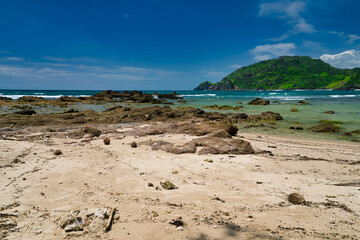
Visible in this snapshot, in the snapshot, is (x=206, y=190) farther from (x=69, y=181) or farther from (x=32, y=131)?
(x=32, y=131)

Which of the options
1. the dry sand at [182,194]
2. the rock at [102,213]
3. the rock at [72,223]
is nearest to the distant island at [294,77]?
the dry sand at [182,194]

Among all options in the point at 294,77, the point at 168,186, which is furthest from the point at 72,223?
the point at 294,77

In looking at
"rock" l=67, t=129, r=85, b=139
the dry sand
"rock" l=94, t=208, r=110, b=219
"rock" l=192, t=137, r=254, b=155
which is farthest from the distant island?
"rock" l=94, t=208, r=110, b=219

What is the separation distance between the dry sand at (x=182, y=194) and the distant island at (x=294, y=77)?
14122 centimetres

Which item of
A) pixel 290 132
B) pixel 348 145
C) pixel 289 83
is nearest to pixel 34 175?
pixel 348 145

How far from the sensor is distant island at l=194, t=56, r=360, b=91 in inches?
4948

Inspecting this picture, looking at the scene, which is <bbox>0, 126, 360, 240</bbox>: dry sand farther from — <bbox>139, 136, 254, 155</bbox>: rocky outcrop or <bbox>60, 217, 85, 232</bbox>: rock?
<bbox>139, 136, 254, 155</bbox>: rocky outcrop

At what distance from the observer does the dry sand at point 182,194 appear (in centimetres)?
279

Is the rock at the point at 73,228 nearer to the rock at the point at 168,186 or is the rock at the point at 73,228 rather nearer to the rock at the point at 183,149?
the rock at the point at 168,186

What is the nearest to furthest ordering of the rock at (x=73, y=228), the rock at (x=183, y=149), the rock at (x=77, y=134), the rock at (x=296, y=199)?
the rock at (x=73, y=228) → the rock at (x=296, y=199) → the rock at (x=183, y=149) → the rock at (x=77, y=134)

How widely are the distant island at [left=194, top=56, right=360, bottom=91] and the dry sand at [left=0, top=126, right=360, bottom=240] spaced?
463 feet

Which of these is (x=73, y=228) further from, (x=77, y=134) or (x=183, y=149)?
(x=77, y=134)

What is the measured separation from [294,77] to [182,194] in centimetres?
16306

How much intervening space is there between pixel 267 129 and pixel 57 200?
12922 mm
